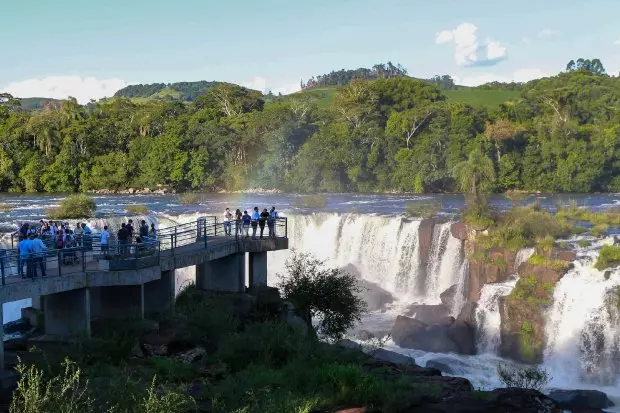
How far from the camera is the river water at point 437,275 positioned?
22.6m

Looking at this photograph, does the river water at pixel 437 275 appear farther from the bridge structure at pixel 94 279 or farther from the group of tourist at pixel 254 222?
the bridge structure at pixel 94 279

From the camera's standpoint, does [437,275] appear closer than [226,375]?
No

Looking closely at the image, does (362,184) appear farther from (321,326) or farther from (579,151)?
(321,326)

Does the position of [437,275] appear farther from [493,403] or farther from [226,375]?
[493,403]

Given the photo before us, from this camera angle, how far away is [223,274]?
22.1 metres

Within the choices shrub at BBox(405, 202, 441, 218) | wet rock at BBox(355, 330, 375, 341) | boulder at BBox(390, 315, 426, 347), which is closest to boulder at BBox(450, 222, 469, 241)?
shrub at BBox(405, 202, 441, 218)

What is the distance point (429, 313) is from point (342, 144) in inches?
1567

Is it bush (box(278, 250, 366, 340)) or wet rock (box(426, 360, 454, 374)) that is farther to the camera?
wet rock (box(426, 360, 454, 374))

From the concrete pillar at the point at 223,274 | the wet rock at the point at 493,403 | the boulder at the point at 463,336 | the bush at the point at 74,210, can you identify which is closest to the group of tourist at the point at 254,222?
the concrete pillar at the point at 223,274

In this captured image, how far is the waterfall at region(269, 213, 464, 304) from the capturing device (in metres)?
31.0

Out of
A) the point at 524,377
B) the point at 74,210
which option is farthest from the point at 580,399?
the point at 74,210

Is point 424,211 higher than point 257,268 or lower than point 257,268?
higher

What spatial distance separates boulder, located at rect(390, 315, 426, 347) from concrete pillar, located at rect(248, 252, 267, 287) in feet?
17.4

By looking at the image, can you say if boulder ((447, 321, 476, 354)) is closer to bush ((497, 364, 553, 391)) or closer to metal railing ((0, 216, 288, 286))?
bush ((497, 364, 553, 391))
